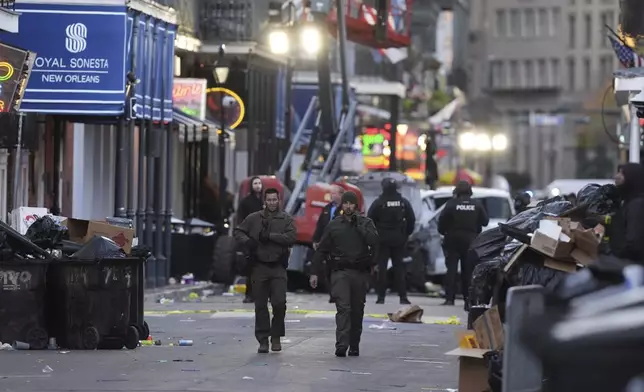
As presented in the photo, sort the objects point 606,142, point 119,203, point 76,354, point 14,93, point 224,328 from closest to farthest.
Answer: point 76,354
point 224,328
point 14,93
point 119,203
point 606,142

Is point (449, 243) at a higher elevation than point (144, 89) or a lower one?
Result: lower

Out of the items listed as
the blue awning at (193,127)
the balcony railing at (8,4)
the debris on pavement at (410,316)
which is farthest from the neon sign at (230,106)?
the debris on pavement at (410,316)

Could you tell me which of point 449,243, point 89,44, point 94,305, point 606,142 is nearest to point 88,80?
point 89,44

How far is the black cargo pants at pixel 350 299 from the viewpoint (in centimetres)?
1975

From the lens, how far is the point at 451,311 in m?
27.9

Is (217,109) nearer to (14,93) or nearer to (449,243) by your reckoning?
(449,243)

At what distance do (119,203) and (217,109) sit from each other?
36.7ft

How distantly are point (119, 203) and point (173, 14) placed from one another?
5.13 meters

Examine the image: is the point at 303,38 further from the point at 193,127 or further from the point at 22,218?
the point at 22,218

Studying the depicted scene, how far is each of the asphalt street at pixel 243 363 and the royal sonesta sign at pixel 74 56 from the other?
235 inches

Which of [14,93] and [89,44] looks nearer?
[14,93]

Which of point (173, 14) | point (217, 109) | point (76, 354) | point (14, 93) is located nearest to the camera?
point (76, 354)

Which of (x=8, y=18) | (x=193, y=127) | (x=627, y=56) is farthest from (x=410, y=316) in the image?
(x=193, y=127)

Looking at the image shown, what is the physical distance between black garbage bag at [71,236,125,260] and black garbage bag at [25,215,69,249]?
371 mm
